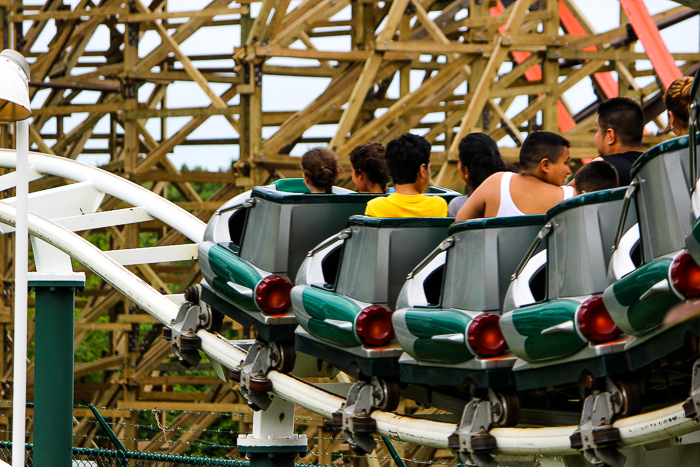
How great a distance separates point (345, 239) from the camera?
392 cm

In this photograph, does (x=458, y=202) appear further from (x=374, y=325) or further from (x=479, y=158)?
(x=374, y=325)

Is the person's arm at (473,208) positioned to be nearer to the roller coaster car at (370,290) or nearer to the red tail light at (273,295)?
the roller coaster car at (370,290)

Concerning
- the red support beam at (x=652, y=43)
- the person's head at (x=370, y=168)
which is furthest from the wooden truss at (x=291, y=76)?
the person's head at (x=370, y=168)

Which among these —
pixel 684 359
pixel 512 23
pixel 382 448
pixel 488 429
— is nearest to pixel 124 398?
pixel 382 448

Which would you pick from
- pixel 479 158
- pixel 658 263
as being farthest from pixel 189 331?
pixel 658 263

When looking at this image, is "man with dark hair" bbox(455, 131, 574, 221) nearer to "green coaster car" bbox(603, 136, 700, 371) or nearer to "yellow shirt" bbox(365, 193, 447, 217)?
"yellow shirt" bbox(365, 193, 447, 217)

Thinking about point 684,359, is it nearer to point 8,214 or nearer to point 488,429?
point 488,429

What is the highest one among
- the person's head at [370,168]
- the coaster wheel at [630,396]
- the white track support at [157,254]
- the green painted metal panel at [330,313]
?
the white track support at [157,254]

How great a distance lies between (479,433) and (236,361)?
1853 millimetres

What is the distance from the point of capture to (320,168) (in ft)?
14.9

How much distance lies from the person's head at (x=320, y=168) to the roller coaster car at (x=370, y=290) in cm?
69

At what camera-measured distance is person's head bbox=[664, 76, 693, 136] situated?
338cm

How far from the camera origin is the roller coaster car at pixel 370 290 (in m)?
3.72

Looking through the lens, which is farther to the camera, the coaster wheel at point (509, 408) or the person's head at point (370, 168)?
the person's head at point (370, 168)
